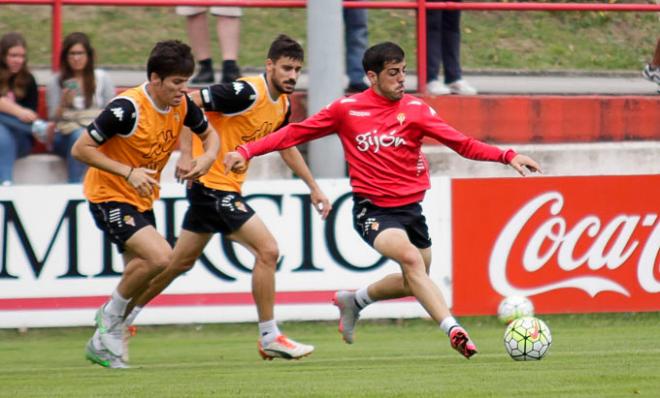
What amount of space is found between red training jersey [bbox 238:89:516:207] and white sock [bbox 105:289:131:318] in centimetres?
141

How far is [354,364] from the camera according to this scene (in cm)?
952

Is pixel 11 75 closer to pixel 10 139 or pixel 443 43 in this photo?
pixel 10 139

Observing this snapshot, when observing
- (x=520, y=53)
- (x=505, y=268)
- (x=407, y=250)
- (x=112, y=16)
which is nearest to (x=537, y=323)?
(x=407, y=250)

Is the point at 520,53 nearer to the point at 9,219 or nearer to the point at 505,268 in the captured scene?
the point at 505,268

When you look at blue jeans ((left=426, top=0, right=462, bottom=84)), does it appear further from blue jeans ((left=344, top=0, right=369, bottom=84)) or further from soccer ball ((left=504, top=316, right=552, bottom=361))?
soccer ball ((left=504, top=316, right=552, bottom=361))

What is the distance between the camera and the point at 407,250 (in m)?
9.16

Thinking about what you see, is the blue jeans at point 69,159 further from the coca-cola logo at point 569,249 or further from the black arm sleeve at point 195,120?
the coca-cola logo at point 569,249

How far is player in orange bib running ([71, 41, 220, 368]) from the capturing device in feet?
30.5

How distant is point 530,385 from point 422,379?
2.50 feet

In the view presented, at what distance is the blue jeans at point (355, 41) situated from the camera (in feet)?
46.5

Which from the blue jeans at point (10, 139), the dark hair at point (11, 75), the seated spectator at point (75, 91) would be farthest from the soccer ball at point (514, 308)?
the dark hair at point (11, 75)

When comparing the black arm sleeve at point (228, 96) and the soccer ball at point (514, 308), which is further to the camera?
the soccer ball at point (514, 308)

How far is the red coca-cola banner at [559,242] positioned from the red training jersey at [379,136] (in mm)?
3280

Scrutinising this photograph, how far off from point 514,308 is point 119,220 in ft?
13.8
